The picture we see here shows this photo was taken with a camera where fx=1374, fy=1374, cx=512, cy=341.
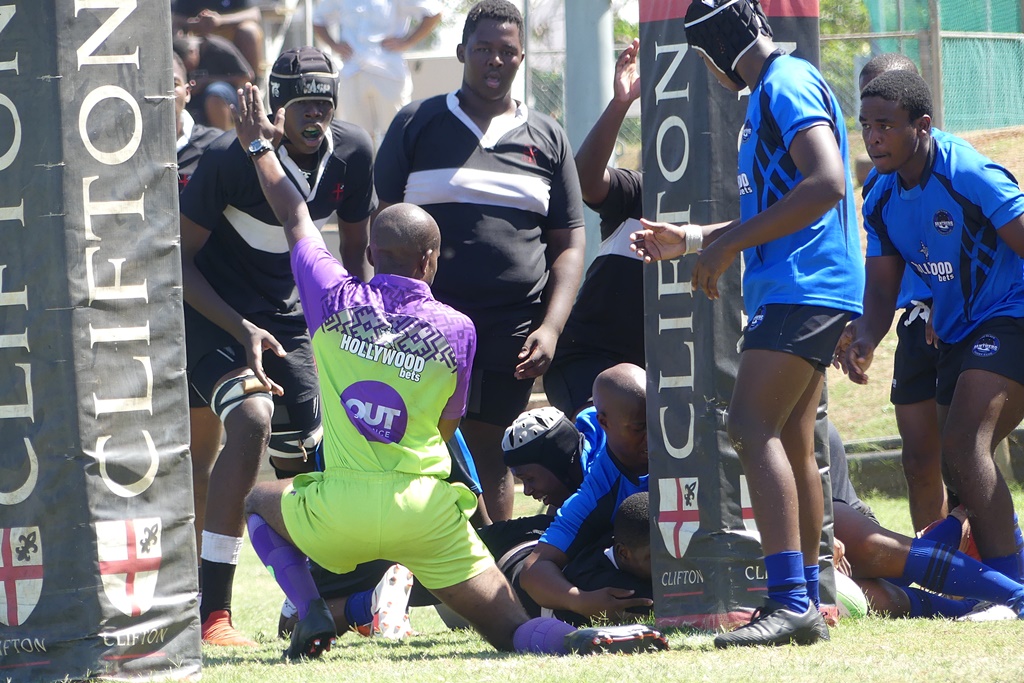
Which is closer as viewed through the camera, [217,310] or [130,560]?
[130,560]

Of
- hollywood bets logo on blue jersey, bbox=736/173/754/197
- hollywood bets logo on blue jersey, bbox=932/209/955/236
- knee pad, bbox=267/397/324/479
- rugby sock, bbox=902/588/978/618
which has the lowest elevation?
rugby sock, bbox=902/588/978/618

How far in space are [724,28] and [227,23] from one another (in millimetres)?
8301

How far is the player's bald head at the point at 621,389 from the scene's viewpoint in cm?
548

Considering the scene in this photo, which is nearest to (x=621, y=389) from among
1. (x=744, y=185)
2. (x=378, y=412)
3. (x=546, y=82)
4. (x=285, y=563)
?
(x=744, y=185)

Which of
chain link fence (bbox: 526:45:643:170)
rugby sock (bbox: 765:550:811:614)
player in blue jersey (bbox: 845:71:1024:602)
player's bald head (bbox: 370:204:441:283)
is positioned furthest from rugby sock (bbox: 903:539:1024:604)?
chain link fence (bbox: 526:45:643:170)

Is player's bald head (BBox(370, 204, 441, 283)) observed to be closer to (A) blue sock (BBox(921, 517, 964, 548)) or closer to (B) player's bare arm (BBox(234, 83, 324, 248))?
(B) player's bare arm (BBox(234, 83, 324, 248))

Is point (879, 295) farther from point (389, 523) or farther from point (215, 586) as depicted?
point (215, 586)

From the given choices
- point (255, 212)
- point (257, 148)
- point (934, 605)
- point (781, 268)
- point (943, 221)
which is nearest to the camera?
point (781, 268)

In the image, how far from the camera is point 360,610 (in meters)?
5.57

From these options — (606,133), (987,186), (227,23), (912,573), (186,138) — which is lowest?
(912,573)

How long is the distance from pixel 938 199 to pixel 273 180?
2.70 metres

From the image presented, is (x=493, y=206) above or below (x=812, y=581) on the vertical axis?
above

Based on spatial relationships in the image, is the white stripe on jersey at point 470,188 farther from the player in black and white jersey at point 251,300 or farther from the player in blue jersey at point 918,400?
the player in blue jersey at point 918,400

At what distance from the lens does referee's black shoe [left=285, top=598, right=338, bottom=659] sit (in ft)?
15.2
